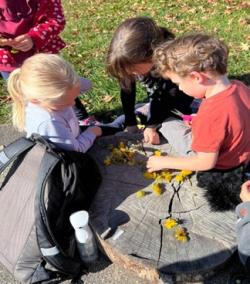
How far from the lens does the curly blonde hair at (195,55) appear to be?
2.48 meters

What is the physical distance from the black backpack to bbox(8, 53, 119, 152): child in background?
0.11 m

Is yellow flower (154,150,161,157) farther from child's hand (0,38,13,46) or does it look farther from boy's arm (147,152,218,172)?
child's hand (0,38,13,46)

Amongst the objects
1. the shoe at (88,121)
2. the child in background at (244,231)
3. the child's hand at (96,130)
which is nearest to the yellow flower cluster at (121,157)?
the child's hand at (96,130)

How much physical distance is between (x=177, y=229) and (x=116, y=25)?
14.4 ft

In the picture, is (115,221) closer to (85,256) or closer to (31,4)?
(85,256)

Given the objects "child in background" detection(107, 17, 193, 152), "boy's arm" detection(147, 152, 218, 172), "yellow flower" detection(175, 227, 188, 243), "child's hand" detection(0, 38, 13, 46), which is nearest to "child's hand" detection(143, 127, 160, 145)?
"child in background" detection(107, 17, 193, 152)

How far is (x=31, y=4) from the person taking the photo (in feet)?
11.2

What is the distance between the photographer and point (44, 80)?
2.71m

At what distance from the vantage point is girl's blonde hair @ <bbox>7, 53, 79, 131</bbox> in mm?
2723

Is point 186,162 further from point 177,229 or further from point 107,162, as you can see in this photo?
point 107,162

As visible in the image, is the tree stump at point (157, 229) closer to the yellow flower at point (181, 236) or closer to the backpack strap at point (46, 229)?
the yellow flower at point (181, 236)

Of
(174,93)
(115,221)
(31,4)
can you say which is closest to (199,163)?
(115,221)

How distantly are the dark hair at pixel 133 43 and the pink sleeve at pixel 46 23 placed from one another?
76 centimetres

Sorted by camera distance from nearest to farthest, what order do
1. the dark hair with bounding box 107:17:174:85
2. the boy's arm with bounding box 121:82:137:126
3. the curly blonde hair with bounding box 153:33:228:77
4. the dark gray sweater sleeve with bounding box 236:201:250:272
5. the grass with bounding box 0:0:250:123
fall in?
the dark gray sweater sleeve with bounding box 236:201:250:272
the curly blonde hair with bounding box 153:33:228:77
the dark hair with bounding box 107:17:174:85
the boy's arm with bounding box 121:82:137:126
the grass with bounding box 0:0:250:123
